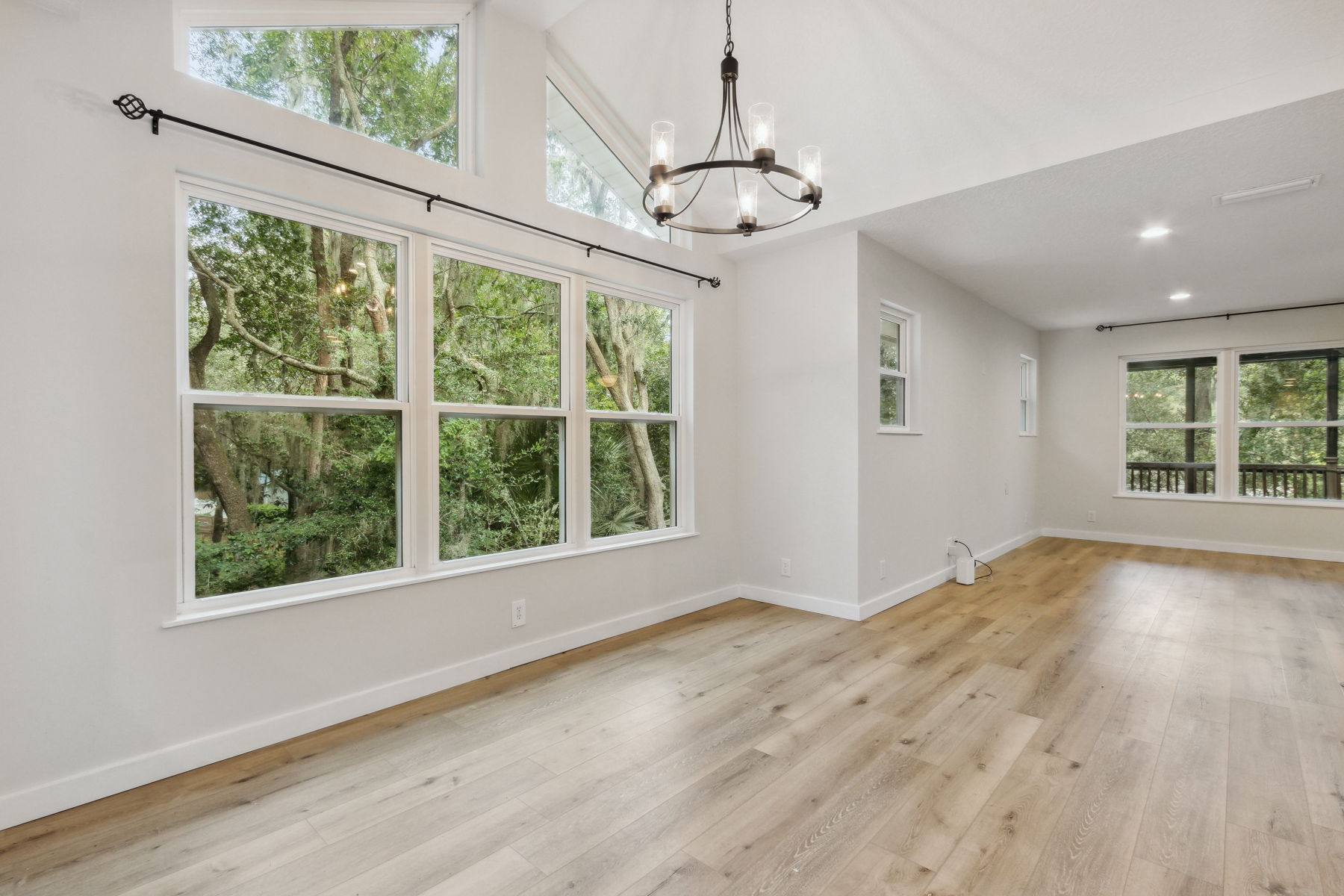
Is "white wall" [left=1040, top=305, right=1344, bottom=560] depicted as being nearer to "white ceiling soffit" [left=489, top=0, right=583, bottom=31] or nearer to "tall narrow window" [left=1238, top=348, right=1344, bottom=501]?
"tall narrow window" [left=1238, top=348, right=1344, bottom=501]

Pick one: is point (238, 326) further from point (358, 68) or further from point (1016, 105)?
point (1016, 105)

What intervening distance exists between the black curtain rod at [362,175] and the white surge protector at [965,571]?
315cm

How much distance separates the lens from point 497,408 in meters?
3.12

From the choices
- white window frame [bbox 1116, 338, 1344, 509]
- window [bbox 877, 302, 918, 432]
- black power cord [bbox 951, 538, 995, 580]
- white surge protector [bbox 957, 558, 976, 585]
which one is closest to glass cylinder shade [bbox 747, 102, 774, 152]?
window [bbox 877, 302, 918, 432]

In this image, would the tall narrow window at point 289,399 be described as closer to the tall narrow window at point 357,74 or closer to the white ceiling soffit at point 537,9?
the tall narrow window at point 357,74

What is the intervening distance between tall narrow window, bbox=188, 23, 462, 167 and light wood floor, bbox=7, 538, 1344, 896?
254 centimetres

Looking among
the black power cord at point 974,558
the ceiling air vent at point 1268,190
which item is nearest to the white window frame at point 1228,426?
the black power cord at point 974,558

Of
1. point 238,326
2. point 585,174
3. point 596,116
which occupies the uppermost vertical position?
point 596,116

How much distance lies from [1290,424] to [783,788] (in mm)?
7157

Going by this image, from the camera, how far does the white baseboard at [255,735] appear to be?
1.91 meters

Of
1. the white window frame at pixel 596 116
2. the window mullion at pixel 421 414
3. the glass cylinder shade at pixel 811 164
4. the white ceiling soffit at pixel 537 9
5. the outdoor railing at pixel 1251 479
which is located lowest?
the outdoor railing at pixel 1251 479

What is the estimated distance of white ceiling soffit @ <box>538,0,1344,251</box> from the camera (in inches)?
95.8

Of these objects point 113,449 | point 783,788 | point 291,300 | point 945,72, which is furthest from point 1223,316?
point 113,449

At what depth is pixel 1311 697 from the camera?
2768mm
